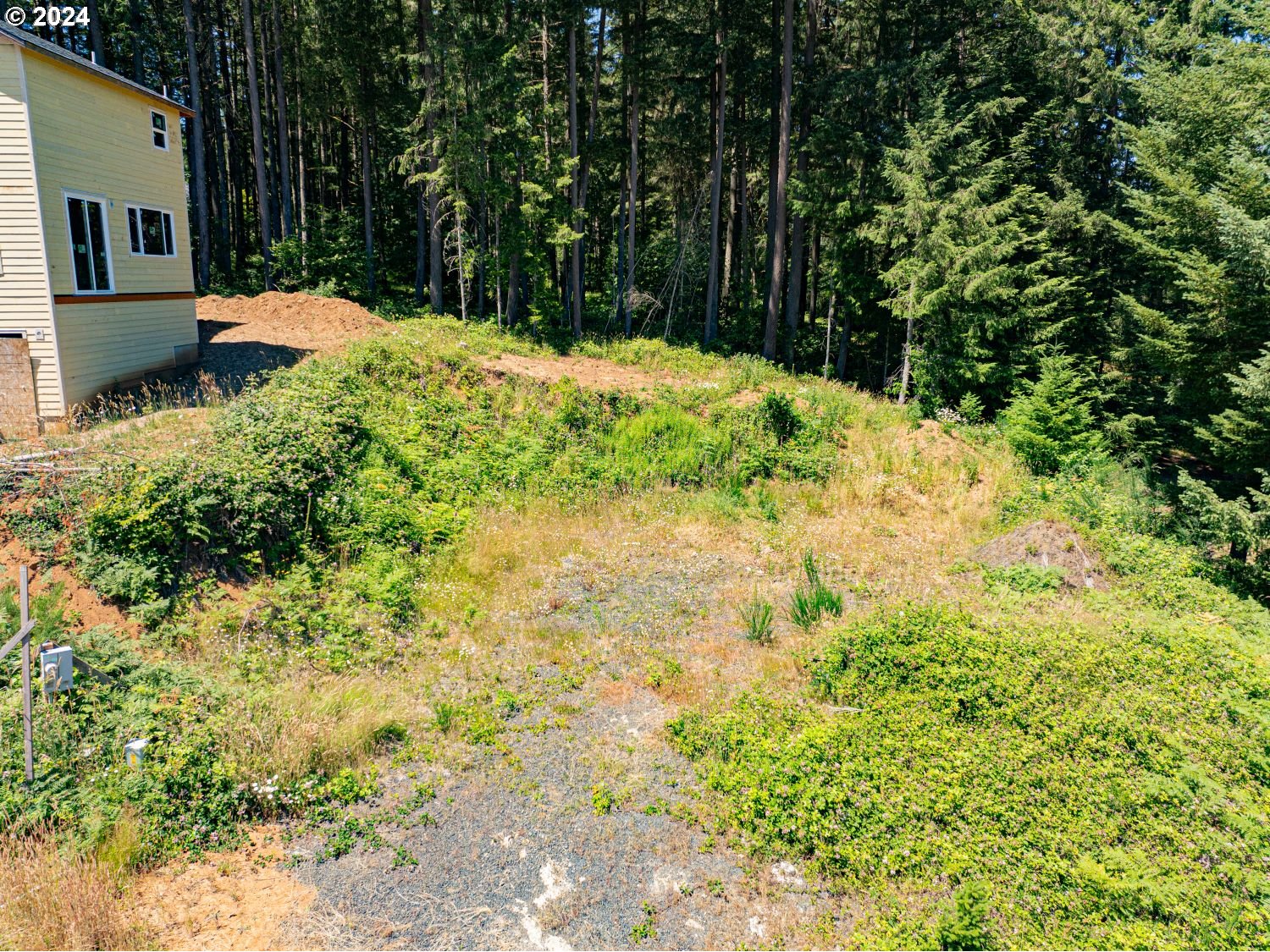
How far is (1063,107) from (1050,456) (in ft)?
40.8

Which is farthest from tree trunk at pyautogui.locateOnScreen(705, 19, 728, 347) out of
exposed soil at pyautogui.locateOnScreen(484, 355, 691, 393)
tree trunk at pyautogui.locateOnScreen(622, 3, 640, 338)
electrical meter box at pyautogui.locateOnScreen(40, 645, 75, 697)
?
electrical meter box at pyautogui.locateOnScreen(40, 645, 75, 697)

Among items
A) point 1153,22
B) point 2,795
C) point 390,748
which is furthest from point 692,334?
point 2,795

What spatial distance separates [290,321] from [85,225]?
676 centimetres

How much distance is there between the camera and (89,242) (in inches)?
498

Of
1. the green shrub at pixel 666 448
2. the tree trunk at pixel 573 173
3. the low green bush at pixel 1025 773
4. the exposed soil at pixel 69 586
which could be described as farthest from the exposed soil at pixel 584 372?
the low green bush at pixel 1025 773

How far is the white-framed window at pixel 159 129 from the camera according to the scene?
47.3 feet

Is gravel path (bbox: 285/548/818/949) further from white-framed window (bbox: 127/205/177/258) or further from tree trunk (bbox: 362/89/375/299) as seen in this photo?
tree trunk (bbox: 362/89/375/299)

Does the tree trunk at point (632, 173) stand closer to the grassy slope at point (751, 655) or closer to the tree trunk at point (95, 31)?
the grassy slope at point (751, 655)

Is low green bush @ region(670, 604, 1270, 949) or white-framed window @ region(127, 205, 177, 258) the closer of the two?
low green bush @ region(670, 604, 1270, 949)

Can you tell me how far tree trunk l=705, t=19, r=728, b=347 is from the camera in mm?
23859

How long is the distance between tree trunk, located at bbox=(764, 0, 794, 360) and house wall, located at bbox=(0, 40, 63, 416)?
18421 millimetres

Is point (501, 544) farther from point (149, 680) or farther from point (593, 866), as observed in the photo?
point (593, 866)

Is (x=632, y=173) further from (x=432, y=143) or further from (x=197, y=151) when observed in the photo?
(x=197, y=151)

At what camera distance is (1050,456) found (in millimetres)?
16453
